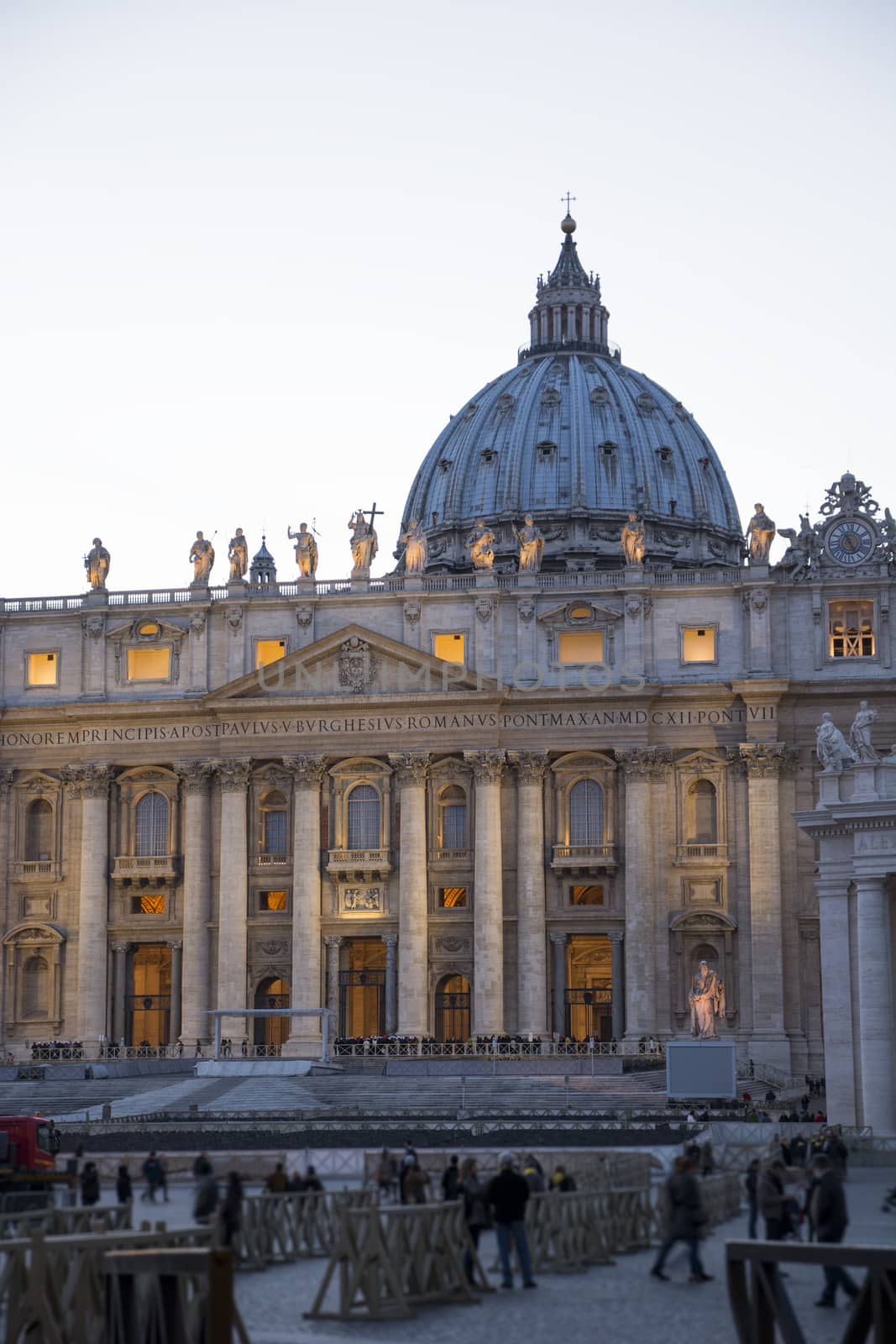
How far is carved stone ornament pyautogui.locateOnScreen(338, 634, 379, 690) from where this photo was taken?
85625 mm

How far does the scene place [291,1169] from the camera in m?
36.7

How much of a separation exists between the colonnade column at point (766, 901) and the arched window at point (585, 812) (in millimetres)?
5815

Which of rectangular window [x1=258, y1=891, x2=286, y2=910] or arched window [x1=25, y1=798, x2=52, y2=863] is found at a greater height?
arched window [x1=25, y1=798, x2=52, y2=863]

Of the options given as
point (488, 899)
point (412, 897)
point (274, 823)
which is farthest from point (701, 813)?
point (274, 823)

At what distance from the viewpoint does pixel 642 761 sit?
8406cm

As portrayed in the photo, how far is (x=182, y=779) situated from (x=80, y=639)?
735 cm

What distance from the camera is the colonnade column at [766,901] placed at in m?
81.2

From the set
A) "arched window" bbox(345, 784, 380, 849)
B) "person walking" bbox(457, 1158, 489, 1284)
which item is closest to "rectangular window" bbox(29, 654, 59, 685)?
"arched window" bbox(345, 784, 380, 849)

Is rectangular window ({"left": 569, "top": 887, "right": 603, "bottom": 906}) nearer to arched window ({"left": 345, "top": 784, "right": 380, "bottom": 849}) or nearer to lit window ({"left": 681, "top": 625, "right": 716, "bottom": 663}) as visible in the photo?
arched window ({"left": 345, "top": 784, "right": 380, "bottom": 849})

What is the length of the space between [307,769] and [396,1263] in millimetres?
60876

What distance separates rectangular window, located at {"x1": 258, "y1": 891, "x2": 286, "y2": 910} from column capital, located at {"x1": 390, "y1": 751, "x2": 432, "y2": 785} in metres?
6.79

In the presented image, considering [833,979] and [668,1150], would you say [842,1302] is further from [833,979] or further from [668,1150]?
[833,979]

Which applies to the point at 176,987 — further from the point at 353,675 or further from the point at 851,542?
the point at 851,542

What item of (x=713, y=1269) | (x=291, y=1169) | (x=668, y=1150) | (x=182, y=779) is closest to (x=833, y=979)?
(x=668, y=1150)
